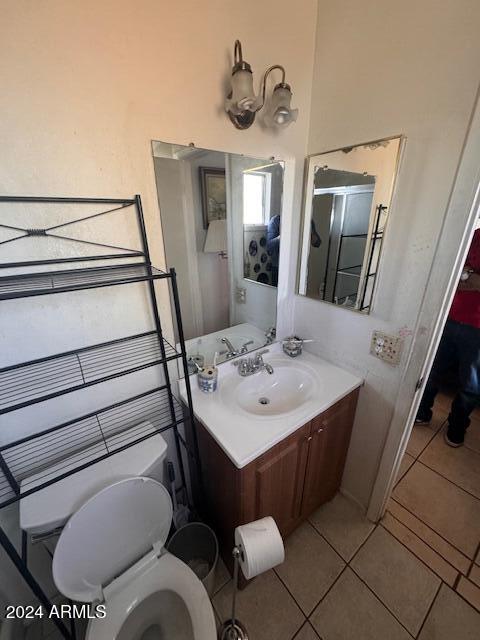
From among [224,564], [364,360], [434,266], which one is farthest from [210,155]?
[224,564]

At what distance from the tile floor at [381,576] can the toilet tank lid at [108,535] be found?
56 cm

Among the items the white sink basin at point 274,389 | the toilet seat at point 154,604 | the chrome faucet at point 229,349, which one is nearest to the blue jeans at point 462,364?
the white sink basin at point 274,389

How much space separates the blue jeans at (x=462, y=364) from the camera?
5.58 feet

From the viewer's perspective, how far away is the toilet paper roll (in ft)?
2.48

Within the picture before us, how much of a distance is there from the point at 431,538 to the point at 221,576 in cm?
116

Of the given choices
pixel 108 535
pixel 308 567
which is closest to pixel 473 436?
pixel 308 567

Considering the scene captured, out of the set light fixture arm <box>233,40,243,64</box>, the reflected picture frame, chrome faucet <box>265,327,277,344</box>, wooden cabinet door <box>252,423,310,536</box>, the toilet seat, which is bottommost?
the toilet seat

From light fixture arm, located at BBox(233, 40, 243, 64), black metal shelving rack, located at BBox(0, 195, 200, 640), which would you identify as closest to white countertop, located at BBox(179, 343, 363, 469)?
black metal shelving rack, located at BBox(0, 195, 200, 640)

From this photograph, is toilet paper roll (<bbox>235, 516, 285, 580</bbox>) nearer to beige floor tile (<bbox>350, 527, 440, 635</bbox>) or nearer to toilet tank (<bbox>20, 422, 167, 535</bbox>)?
toilet tank (<bbox>20, 422, 167, 535</bbox>)

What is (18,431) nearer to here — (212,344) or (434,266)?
(212,344)

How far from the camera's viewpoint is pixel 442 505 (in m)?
1.55

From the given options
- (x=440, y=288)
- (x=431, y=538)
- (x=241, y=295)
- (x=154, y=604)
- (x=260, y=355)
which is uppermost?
(x=440, y=288)

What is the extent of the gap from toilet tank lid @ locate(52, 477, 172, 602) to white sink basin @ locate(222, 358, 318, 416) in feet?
1.60

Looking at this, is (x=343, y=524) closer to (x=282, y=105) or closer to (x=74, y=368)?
(x=74, y=368)
